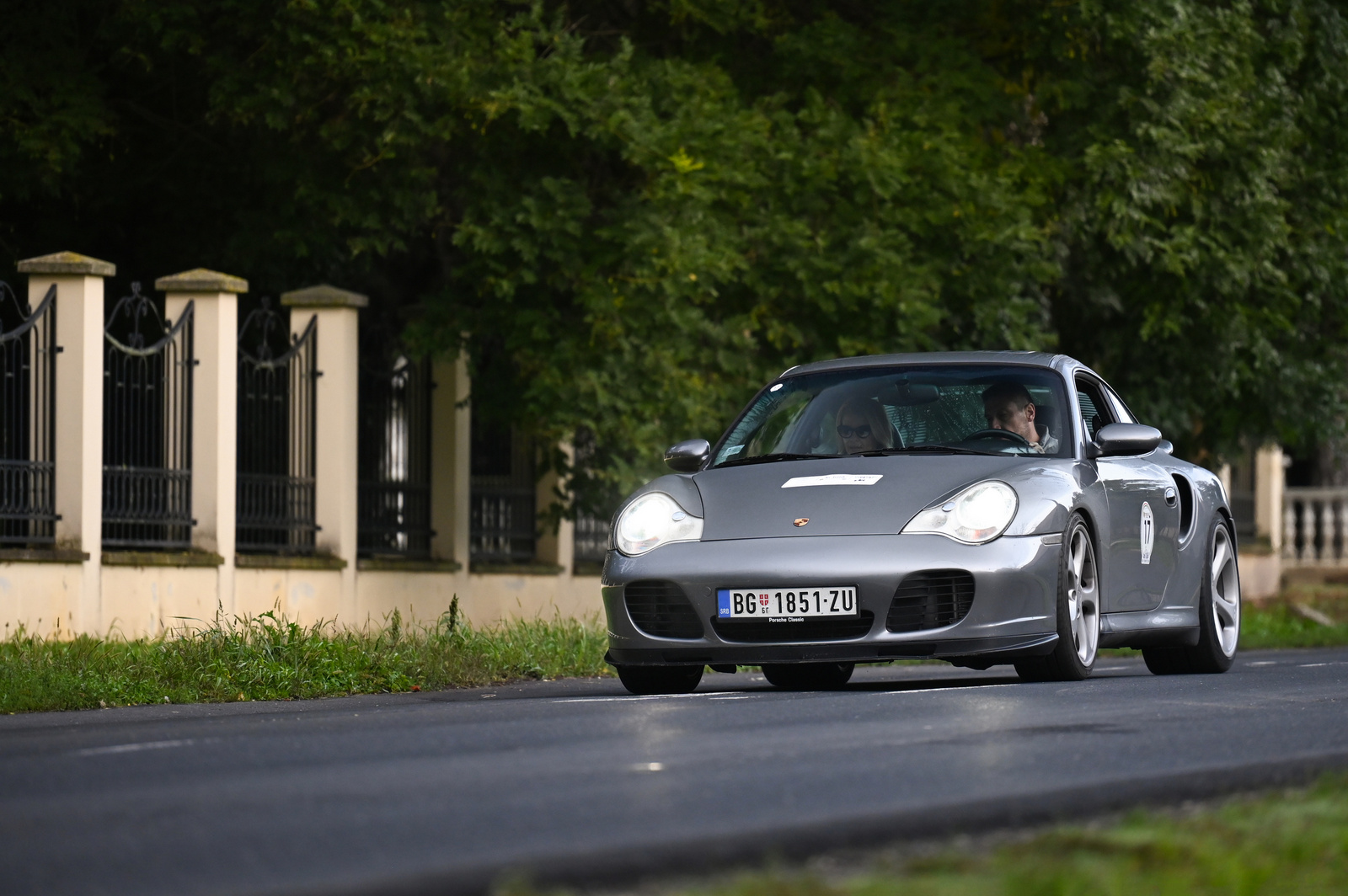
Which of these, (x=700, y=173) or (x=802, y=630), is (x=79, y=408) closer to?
(x=700, y=173)

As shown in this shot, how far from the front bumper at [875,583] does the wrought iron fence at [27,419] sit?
23.0 feet

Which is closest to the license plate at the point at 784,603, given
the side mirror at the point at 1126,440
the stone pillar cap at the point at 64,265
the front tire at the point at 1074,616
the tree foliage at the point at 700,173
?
the front tire at the point at 1074,616

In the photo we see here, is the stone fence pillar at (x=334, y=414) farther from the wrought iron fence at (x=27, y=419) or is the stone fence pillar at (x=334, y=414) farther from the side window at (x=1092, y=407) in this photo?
the side window at (x=1092, y=407)

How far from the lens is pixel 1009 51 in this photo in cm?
2020

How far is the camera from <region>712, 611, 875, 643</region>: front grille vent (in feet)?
31.7

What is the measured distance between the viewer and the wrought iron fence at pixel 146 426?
53.6ft

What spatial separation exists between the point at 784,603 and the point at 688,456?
1.46 meters

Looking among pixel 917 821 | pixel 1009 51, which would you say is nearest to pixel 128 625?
pixel 1009 51

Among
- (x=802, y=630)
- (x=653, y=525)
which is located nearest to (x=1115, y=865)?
(x=802, y=630)

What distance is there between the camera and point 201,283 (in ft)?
55.9

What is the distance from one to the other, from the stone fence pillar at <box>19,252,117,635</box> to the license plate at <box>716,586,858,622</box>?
7.31 m

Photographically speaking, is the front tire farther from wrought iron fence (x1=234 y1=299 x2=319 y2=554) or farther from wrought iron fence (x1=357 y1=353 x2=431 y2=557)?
wrought iron fence (x1=357 y1=353 x2=431 y2=557)

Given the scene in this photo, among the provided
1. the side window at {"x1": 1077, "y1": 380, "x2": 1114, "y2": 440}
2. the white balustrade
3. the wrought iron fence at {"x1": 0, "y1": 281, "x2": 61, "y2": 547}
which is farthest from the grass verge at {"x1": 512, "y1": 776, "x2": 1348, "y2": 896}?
the white balustrade

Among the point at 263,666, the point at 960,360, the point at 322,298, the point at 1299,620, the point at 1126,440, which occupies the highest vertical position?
the point at 322,298
